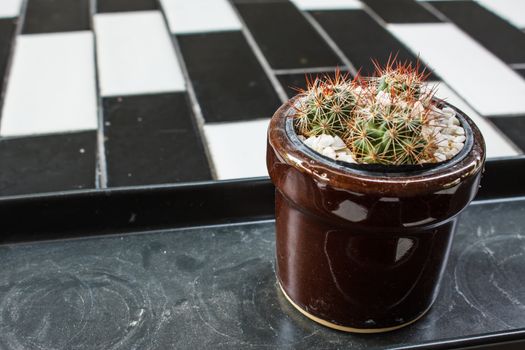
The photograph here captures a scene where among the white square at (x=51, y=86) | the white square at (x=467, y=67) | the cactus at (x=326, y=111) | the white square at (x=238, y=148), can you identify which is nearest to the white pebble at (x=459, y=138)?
the cactus at (x=326, y=111)

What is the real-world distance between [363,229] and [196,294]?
1.11 ft

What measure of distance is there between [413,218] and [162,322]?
421 millimetres

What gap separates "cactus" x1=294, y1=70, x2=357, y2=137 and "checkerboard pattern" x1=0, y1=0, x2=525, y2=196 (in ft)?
1.24

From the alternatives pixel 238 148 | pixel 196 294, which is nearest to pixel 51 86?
pixel 238 148

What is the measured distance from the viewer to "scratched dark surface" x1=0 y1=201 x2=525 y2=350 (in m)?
0.90

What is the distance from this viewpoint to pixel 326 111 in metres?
0.82

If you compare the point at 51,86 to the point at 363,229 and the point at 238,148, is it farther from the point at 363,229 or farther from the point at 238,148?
the point at 363,229

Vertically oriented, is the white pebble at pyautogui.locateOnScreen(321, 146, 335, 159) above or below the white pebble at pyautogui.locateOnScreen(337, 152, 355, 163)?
above

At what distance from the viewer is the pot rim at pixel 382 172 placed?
74cm

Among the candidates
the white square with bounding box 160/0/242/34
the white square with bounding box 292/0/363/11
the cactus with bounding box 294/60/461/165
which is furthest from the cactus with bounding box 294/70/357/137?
the white square with bounding box 292/0/363/11

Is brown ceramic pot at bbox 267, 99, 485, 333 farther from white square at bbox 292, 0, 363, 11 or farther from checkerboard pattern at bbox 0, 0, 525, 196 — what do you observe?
white square at bbox 292, 0, 363, 11

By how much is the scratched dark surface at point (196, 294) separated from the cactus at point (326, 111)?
305 mm

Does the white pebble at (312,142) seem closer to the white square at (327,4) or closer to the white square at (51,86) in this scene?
the white square at (51,86)

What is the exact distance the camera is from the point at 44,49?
1.76m
